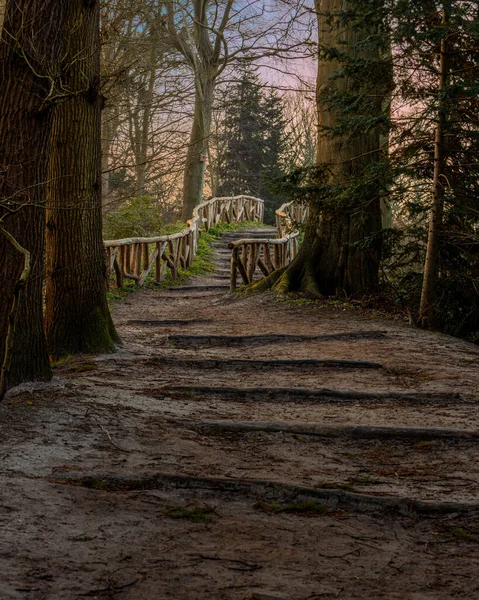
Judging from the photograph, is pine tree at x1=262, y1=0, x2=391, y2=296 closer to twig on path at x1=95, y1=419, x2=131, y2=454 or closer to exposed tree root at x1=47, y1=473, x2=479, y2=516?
twig on path at x1=95, y1=419, x2=131, y2=454

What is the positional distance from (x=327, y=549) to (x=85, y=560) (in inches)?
47.0

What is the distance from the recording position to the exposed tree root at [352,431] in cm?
542

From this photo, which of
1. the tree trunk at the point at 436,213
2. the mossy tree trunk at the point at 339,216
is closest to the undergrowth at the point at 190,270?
the mossy tree trunk at the point at 339,216

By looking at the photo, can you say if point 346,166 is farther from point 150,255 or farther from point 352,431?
point 352,431

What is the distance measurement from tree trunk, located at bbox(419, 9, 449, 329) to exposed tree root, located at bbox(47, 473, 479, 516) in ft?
20.8

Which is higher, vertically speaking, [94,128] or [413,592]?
[94,128]

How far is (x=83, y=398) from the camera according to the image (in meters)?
6.03

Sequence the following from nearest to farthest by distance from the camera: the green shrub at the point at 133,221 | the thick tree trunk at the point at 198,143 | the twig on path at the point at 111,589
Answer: the twig on path at the point at 111,589, the green shrub at the point at 133,221, the thick tree trunk at the point at 198,143

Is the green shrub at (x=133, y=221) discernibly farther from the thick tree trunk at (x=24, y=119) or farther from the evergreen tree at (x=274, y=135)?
the evergreen tree at (x=274, y=135)

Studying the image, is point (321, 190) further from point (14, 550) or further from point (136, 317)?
point (14, 550)

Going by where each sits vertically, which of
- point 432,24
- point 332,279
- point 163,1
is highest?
point 163,1

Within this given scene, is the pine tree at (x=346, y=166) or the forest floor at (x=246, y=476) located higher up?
the pine tree at (x=346, y=166)

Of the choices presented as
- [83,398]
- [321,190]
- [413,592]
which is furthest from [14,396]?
[321,190]

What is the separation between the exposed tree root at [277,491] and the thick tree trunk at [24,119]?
1.92m
